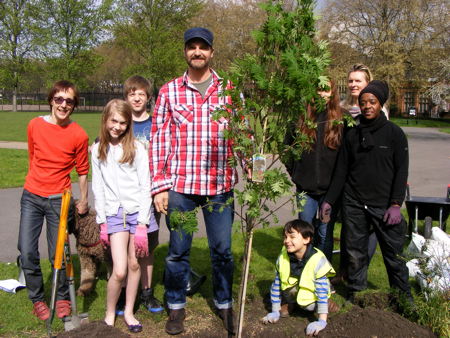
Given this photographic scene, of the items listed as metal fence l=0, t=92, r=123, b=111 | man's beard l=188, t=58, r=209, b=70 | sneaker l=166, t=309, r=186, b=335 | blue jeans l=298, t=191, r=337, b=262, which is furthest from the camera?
metal fence l=0, t=92, r=123, b=111

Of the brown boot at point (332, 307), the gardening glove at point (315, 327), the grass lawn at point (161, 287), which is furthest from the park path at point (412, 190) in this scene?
the gardening glove at point (315, 327)

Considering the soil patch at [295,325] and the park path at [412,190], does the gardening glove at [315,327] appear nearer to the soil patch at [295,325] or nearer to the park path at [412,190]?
the soil patch at [295,325]

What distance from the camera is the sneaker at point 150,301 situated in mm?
4438

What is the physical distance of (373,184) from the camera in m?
A: 4.12

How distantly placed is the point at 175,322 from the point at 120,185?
1.22m

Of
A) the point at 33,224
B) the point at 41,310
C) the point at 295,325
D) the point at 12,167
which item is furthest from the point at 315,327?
the point at 12,167

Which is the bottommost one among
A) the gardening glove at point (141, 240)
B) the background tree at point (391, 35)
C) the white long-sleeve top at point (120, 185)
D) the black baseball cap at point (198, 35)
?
the gardening glove at point (141, 240)

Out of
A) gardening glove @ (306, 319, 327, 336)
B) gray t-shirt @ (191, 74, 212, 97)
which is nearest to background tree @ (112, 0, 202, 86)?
gray t-shirt @ (191, 74, 212, 97)

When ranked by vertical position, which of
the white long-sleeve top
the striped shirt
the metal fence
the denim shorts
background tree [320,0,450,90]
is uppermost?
background tree [320,0,450,90]

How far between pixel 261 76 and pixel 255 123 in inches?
14.5

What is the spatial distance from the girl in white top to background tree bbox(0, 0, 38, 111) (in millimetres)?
48898

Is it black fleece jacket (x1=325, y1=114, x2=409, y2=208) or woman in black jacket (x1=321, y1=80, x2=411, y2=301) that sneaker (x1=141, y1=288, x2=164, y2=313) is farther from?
black fleece jacket (x1=325, y1=114, x2=409, y2=208)

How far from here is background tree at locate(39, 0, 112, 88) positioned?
4738 cm

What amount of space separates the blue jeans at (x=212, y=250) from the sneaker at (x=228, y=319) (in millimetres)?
41
